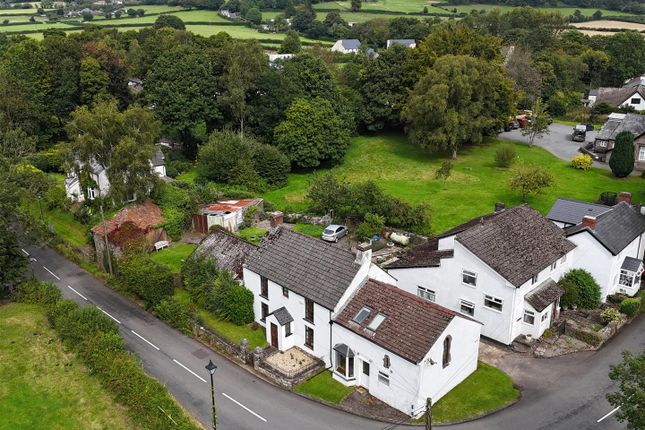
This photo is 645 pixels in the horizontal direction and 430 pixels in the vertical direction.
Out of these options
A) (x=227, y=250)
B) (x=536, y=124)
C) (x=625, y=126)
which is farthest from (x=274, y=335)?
(x=625, y=126)

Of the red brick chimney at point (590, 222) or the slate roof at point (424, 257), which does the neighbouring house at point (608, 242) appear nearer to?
the red brick chimney at point (590, 222)

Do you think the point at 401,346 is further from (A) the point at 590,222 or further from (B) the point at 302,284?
(A) the point at 590,222

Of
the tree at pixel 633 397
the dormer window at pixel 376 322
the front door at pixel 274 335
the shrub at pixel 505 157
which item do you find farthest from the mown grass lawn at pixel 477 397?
the shrub at pixel 505 157

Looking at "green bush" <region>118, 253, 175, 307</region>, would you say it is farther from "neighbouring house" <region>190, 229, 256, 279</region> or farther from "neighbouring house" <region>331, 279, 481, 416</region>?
"neighbouring house" <region>331, 279, 481, 416</region>

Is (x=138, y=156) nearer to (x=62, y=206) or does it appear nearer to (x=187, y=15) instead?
(x=62, y=206)

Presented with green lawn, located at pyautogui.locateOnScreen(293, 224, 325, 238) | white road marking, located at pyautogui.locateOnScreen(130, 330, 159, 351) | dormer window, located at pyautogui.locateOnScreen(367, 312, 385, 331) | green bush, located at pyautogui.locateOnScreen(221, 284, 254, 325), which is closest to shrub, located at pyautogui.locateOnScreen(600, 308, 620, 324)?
dormer window, located at pyautogui.locateOnScreen(367, 312, 385, 331)
